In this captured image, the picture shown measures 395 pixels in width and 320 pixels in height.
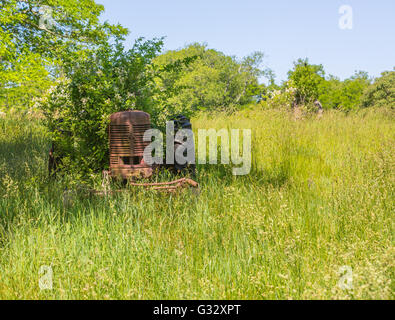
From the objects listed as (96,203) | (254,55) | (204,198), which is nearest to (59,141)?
(96,203)

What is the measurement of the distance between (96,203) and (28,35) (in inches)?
317

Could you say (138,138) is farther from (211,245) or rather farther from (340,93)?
(340,93)

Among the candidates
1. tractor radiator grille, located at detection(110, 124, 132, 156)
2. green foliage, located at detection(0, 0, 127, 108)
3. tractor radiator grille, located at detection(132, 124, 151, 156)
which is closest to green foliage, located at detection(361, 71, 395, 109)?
green foliage, located at detection(0, 0, 127, 108)

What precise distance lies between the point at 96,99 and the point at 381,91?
24.6 m

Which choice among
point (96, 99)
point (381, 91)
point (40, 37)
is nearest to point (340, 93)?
point (381, 91)

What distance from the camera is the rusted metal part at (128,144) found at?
466cm

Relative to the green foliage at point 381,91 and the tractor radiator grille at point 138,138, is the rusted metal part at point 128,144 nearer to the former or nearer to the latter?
the tractor radiator grille at point 138,138

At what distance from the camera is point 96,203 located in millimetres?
4055

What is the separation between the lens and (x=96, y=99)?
5.16 m

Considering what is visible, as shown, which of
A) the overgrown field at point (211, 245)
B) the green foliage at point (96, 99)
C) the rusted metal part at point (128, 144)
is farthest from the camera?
the green foliage at point (96, 99)

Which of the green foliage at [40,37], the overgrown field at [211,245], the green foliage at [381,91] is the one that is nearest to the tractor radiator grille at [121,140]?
the overgrown field at [211,245]

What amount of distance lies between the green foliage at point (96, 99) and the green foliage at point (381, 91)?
22.0 metres

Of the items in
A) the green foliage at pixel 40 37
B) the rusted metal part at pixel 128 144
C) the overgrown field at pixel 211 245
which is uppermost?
the green foliage at pixel 40 37
